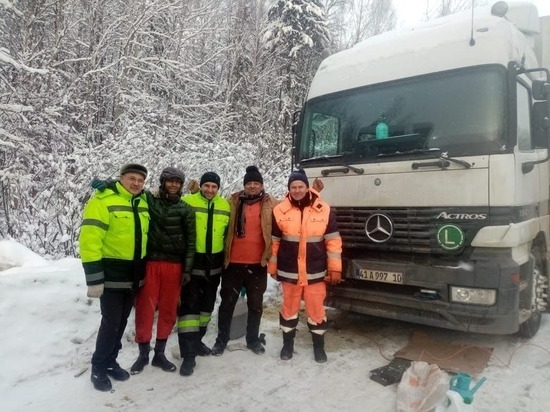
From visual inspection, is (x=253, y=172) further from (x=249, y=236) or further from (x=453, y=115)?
(x=453, y=115)

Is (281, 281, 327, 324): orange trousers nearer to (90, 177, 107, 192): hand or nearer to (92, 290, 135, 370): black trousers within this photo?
(92, 290, 135, 370): black trousers

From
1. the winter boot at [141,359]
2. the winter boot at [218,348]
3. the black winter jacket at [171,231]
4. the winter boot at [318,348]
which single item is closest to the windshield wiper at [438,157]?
the winter boot at [318,348]

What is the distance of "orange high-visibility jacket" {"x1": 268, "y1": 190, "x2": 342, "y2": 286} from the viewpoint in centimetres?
393

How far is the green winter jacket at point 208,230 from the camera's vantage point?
12.8 ft

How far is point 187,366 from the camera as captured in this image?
11.8 ft

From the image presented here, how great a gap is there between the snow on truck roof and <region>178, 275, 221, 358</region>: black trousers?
2.76 m

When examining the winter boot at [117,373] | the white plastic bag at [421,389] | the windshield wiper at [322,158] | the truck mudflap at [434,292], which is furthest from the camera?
the windshield wiper at [322,158]

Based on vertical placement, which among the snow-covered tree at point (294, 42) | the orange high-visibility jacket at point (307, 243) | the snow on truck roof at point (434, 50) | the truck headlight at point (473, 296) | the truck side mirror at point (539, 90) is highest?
the snow-covered tree at point (294, 42)

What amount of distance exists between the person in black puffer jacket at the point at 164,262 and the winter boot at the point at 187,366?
0.34ft

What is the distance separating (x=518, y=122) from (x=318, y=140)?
214 centimetres

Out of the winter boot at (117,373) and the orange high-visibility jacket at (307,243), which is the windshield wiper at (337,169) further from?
the winter boot at (117,373)

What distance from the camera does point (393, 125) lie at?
426 centimetres

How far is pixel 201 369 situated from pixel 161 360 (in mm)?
375

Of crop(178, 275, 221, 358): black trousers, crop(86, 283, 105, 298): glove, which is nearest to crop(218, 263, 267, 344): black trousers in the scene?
crop(178, 275, 221, 358): black trousers
